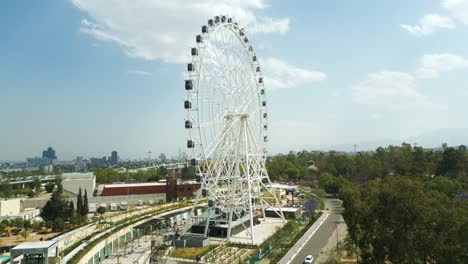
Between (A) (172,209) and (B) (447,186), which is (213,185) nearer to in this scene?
(A) (172,209)

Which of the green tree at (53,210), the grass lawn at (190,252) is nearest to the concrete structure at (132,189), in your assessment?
the green tree at (53,210)

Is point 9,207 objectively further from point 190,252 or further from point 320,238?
point 320,238

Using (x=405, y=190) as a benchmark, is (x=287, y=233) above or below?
below

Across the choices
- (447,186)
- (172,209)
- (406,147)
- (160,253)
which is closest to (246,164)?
(160,253)

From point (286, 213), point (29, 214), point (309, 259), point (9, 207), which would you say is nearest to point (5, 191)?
point (9, 207)

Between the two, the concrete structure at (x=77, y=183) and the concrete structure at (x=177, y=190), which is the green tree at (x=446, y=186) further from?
the concrete structure at (x=77, y=183)

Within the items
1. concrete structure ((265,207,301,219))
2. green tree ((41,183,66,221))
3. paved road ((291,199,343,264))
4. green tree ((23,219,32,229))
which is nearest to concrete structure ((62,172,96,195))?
green tree ((41,183,66,221))
